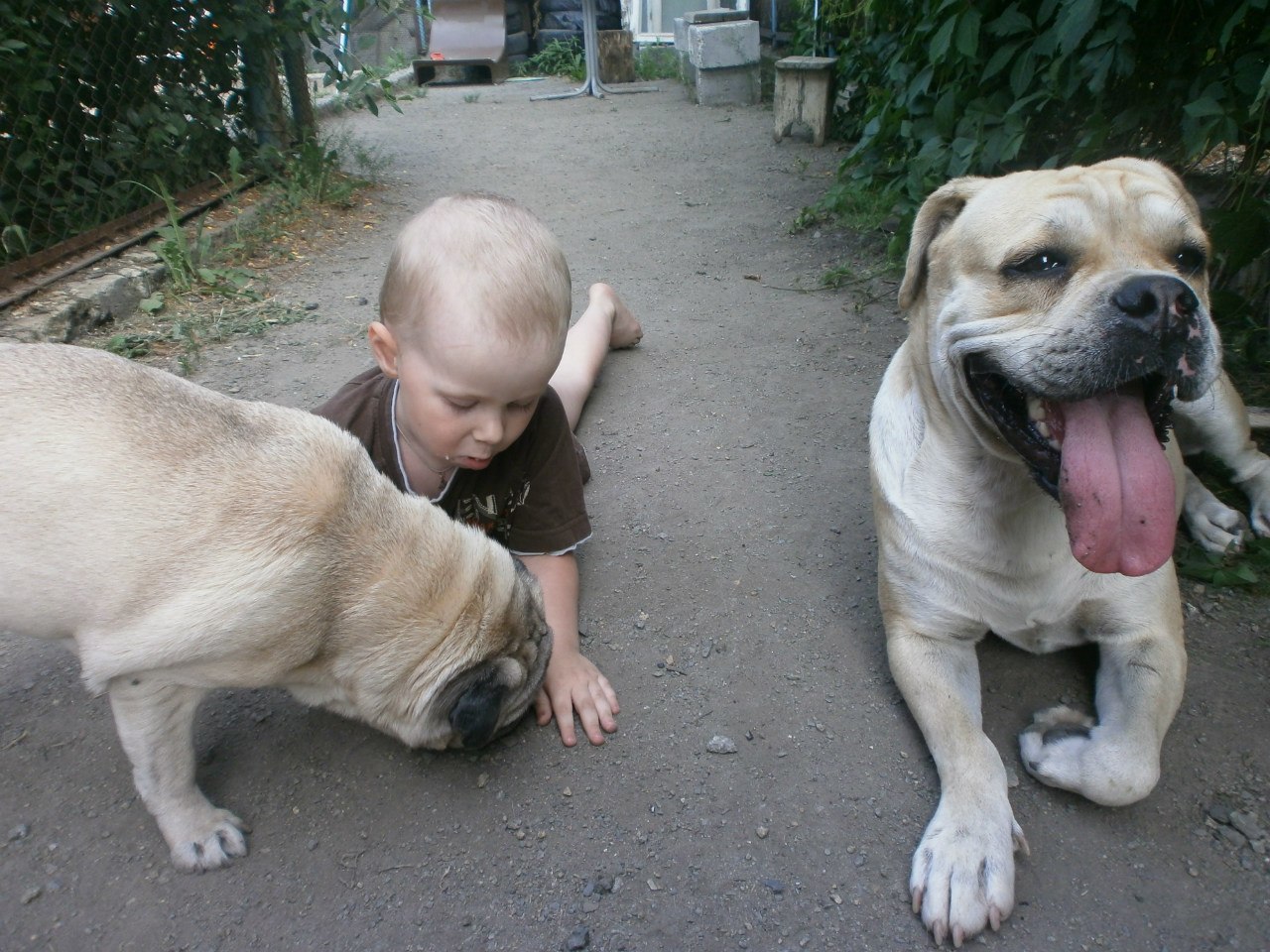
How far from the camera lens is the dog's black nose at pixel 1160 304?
1.78 metres

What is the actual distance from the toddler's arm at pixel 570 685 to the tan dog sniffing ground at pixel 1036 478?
2.50 ft

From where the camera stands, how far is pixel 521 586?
2.18m

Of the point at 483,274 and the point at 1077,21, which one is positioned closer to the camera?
the point at 483,274

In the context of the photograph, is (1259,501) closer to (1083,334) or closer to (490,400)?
(1083,334)

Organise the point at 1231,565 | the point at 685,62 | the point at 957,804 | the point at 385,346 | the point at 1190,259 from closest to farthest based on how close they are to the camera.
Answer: the point at 957,804 → the point at 1190,259 → the point at 385,346 → the point at 1231,565 → the point at 685,62

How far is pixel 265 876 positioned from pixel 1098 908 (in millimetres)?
1740

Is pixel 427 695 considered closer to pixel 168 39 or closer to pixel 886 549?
pixel 886 549

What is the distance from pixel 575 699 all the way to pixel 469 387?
2.79ft

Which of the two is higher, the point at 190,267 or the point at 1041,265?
the point at 1041,265

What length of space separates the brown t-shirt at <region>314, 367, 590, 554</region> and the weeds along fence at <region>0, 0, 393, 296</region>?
9.80 ft

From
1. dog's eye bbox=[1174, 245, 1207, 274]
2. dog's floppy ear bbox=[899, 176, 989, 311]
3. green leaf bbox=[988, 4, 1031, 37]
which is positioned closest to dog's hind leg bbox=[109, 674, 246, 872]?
dog's floppy ear bbox=[899, 176, 989, 311]

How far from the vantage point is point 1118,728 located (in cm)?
200

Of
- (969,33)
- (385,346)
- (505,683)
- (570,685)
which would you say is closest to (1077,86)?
(969,33)

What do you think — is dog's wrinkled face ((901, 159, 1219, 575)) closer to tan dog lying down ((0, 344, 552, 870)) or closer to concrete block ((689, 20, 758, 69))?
tan dog lying down ((0, 344, 552, 870))
